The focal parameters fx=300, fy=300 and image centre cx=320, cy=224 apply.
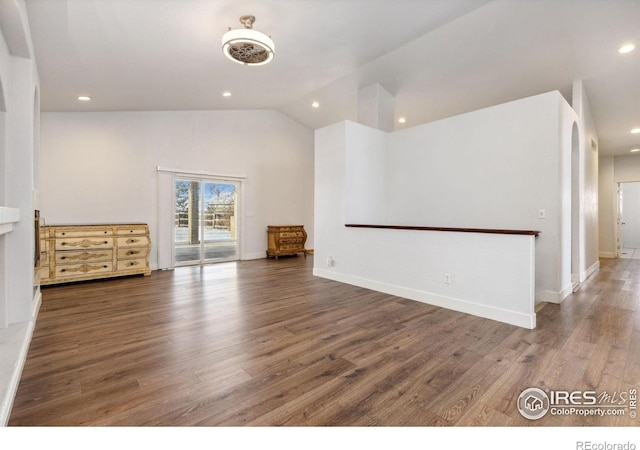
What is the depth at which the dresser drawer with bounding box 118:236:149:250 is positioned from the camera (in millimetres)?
4922

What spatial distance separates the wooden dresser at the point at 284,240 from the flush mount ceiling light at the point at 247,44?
175 inches

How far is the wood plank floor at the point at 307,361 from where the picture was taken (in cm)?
156

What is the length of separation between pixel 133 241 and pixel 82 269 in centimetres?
79

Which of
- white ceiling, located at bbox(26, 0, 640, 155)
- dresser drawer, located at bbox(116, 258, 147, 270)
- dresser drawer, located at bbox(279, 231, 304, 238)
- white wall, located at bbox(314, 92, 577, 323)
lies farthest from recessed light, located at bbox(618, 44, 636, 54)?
dresser drawer, located at bbox(116, 258, 147, 270)

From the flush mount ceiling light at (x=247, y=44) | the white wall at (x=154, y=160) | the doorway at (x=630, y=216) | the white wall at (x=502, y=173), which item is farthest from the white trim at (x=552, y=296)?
the doorway at (x=630, y=216)

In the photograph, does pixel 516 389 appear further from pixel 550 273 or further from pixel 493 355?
pixel 550 273

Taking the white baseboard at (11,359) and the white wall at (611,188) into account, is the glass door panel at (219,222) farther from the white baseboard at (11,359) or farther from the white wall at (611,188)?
the white wall at (611,188)

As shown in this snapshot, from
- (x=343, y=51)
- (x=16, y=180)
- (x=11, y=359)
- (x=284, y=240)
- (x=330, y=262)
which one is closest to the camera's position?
(x=11, y=359)

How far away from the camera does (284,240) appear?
24.2 ft

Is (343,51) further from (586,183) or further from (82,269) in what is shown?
(82,269)

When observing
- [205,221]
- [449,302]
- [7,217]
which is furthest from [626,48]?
[205,221]

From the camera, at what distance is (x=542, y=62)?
420 cm

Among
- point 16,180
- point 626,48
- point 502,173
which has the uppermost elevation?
point 626,48
